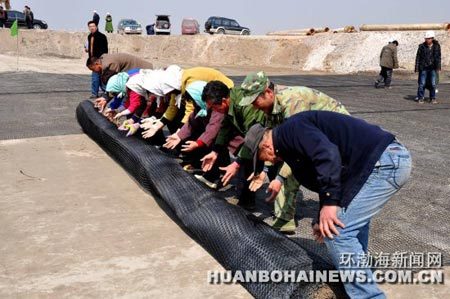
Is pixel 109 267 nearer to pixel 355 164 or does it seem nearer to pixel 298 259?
pixel 298 259

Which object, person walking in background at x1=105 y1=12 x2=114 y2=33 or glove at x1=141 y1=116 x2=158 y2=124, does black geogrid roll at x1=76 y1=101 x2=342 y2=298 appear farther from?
person walking in background at x1=105 y1=12 x2=114 y2=33

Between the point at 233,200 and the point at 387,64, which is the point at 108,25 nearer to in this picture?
the point at 387,64

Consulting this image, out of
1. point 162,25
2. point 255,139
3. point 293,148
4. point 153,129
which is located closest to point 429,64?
point 153,129

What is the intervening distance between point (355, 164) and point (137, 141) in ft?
12.7

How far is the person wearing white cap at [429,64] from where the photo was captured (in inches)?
469

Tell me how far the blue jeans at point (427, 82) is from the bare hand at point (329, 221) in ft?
34.4

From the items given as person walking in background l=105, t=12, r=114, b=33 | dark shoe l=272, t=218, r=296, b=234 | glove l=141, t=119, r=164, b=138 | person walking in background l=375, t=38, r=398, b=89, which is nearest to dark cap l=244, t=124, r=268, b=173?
dark shoe l=272, t=218, r=296, b=234

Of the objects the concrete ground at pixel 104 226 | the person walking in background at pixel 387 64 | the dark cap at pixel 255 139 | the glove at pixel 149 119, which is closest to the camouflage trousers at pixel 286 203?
the concrete ground at pixel 104 226

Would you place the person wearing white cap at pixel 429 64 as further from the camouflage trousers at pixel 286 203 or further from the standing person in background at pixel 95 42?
the camouflage trousers at pixel 286 203

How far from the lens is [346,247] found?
2.65 m

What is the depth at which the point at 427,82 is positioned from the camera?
12.2m

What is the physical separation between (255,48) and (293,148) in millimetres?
30179

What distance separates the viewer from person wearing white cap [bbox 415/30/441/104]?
1192cm

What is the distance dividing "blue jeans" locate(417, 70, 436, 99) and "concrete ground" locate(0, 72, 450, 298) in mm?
3993
